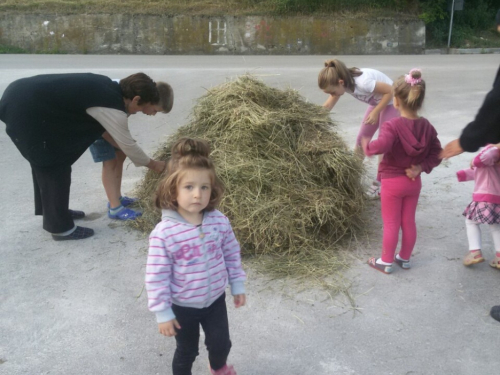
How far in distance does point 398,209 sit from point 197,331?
1774 mm

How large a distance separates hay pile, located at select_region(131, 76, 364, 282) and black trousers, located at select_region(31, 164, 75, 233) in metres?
0.62

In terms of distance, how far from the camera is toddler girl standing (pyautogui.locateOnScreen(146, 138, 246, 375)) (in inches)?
83.0

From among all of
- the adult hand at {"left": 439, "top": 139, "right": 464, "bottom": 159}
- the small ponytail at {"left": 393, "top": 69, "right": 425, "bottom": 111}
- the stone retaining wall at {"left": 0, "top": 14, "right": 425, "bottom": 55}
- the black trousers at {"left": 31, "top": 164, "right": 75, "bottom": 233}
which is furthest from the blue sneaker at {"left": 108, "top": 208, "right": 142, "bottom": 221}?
the stone retaining wall at {"left": 0, "top": 14, "right": 425, "bottom": 55}

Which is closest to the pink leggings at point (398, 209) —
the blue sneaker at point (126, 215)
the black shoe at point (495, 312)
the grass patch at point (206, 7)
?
the black shoe at point (495, 312)

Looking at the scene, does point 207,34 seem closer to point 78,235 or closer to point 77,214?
point 77,214

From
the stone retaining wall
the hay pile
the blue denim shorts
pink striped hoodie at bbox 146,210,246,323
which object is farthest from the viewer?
the stone retaining wall

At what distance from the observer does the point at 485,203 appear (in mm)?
3479

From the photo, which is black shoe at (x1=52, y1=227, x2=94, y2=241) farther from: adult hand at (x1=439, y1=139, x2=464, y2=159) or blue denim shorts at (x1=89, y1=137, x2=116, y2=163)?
adult hand at (x1=439, y1=139, x2=464, y2=159)

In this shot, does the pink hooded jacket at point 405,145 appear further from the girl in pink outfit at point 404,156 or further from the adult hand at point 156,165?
the adult hand at point 156,165

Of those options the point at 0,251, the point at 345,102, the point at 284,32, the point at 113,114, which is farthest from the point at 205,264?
the point at 284,32

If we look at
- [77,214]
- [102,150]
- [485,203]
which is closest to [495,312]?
[485,203]

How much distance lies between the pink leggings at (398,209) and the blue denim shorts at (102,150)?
7.86ft

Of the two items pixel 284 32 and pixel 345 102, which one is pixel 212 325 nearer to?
pixel 345 102

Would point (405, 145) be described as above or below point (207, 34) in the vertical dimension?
below
